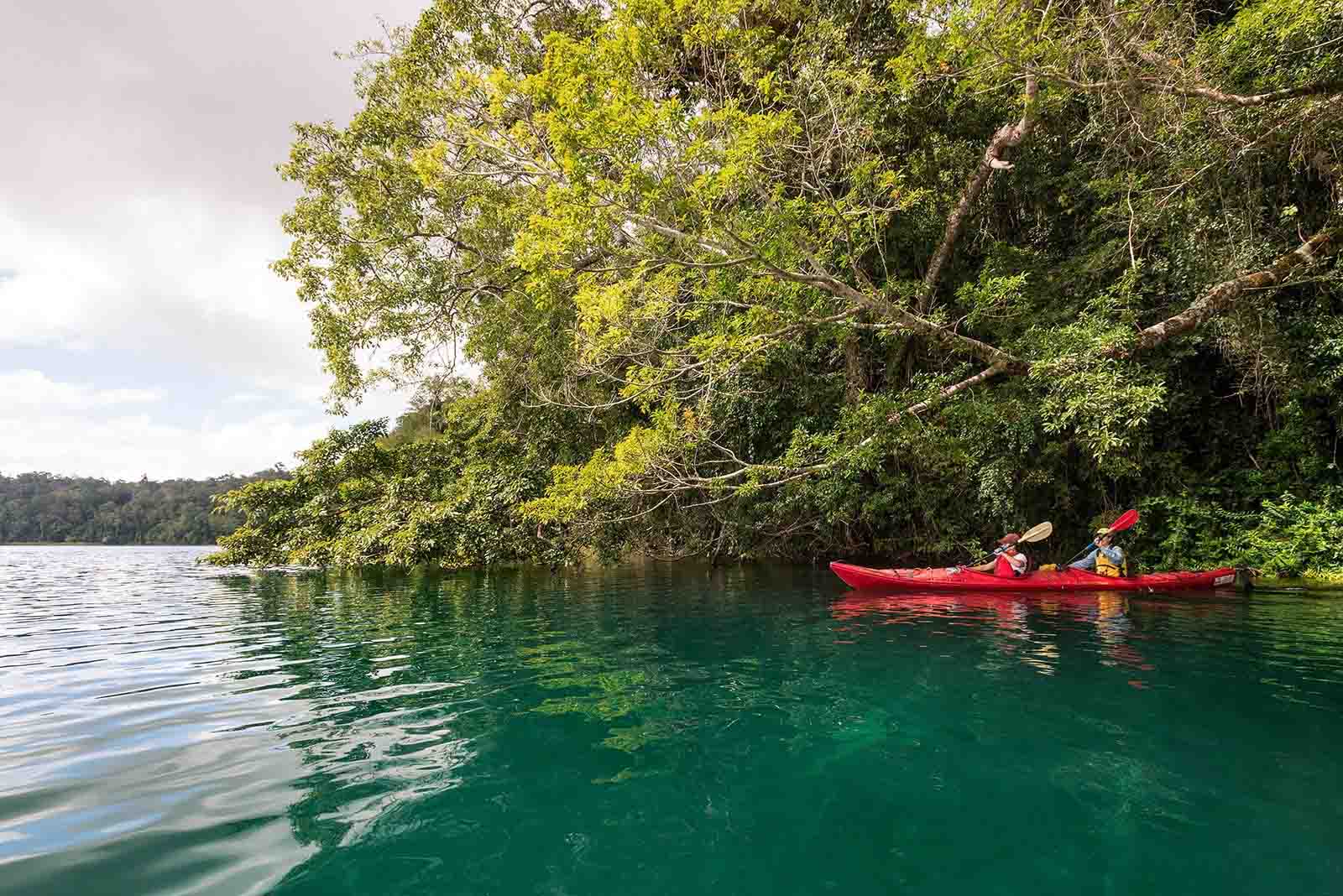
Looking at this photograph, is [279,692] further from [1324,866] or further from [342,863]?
[1324,866]

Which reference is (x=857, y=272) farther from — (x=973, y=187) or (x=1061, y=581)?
(x=1061, y=581)

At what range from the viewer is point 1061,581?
9.44 m

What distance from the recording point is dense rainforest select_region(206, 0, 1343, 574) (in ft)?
27.4

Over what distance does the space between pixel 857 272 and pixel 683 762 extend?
8.71 metres

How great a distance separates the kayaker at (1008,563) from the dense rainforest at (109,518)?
219 feet

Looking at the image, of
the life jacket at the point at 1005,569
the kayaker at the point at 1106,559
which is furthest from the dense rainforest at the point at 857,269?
the life jacket at the point at 1005,569

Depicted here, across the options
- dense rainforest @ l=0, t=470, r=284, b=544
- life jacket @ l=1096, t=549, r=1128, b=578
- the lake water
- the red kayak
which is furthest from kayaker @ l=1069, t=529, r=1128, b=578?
dense rainforest @ l=0, t=470, r=284, b=544

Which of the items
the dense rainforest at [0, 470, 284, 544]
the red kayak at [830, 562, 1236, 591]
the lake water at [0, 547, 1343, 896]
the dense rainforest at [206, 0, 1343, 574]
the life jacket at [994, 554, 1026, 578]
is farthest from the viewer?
the dense rainforest at [0, 470, 284, 544]

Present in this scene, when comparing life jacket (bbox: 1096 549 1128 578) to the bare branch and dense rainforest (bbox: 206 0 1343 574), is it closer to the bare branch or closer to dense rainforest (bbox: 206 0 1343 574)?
dense rainforest (bbox: 206 0 1343 574)

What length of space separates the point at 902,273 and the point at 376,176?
37.7 ft

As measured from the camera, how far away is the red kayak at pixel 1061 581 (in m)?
9.33

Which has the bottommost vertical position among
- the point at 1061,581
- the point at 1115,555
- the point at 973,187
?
the point at 1061,581

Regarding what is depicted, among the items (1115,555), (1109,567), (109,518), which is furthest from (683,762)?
(109,518)

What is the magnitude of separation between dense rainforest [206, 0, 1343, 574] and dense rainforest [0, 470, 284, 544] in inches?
2244
